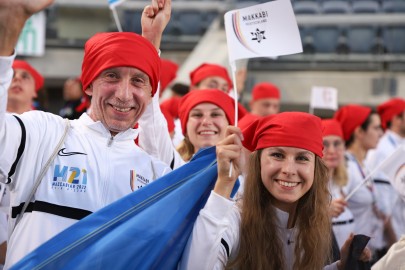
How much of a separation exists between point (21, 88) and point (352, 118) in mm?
3149

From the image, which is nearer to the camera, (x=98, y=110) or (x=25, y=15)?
(x=25, y=15)

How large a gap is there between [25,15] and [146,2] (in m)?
11.1

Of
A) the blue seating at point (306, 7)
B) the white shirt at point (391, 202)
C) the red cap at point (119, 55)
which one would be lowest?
the white shirt at point (391, 202)

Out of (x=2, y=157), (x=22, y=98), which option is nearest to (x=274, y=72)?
(x=22, y=98)

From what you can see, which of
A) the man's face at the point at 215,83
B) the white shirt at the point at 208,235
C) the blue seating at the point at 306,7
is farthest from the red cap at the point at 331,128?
the blue seating at the point at 306,7

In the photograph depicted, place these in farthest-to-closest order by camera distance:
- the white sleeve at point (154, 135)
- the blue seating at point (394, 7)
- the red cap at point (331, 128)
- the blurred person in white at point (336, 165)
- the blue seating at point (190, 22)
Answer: the blue seating at point (190, 22) → the blue seating at point (394, 7) → the red cap at point (331, 128) → the blurred person in white at point (336, 165) → the white sleeve at point (154, 135)

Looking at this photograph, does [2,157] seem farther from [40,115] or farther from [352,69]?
[352,69]

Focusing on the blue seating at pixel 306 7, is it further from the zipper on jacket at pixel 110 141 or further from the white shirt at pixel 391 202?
the zipper on jacket at pixel 110 141

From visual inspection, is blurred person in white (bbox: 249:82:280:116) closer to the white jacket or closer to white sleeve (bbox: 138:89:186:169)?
white sleeve (bbox: 138:89:186:169)

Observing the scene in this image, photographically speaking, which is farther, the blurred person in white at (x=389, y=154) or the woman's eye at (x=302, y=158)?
the blurred person in white at (x=389, y=154)

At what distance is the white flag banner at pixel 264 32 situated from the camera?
2.95 meters

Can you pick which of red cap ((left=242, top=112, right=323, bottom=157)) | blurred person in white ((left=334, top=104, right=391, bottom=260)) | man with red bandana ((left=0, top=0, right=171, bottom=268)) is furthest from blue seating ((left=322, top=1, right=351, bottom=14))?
man with red bandana ((left=0, top=0, right=171, bottom=268))

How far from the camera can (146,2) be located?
13.0 metres

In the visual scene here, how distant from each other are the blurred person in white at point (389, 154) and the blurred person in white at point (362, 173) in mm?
90
